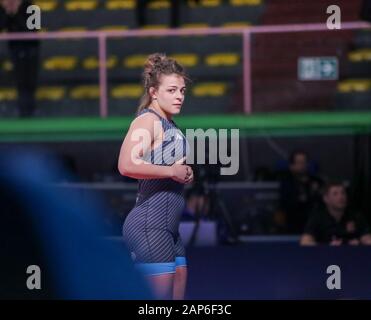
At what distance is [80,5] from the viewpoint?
10.7 metres

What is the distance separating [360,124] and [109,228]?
2409 millimetres

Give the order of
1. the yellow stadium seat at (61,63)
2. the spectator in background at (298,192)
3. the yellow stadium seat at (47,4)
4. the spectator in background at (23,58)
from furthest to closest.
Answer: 1. the yellow stadium seat at (47,4)
2. the yellow stadium seat at (61,63)
3. the spectator in background at (23,58)
4. the spectator in background at (298,192)

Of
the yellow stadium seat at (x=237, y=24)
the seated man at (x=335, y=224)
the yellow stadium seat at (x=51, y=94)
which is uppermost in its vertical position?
the yellow stadium seat at (x=237, y=24)

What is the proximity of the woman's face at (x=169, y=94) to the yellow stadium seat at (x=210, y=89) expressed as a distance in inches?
160

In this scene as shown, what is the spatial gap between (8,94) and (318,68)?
8.46ft

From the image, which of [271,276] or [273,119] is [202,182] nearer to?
[273,119]

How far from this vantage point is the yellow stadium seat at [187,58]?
921 centimetres

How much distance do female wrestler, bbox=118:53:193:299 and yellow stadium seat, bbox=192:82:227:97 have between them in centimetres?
406

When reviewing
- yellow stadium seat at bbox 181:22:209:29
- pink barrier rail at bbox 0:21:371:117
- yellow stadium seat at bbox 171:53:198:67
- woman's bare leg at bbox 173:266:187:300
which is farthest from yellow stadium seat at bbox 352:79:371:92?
woman's bare leg at bbox 173:266:187:300

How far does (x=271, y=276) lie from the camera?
267 inches

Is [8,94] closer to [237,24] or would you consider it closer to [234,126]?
[234,126]

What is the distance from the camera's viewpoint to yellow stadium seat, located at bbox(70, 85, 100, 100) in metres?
9.08

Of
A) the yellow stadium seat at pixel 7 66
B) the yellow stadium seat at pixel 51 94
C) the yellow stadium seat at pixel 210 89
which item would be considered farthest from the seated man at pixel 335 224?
the yellow stadium seat at pixel 7 66

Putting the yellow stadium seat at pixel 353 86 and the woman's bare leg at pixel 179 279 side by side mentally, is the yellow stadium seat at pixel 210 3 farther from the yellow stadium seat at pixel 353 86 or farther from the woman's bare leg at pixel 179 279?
the woman's bare leg at pixel 179 279
